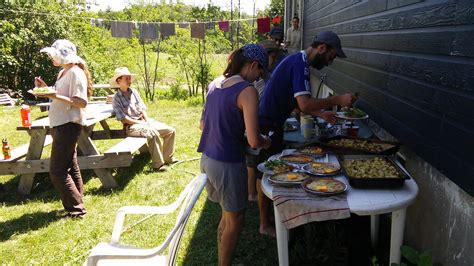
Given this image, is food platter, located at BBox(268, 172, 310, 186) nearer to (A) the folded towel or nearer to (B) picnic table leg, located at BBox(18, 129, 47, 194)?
(A) the folded towel

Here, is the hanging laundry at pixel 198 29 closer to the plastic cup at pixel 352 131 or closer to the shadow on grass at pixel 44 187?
the shadow on grass at pixel 44 187

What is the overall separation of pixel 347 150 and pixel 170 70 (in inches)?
493

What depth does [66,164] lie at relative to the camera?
3.88 meters

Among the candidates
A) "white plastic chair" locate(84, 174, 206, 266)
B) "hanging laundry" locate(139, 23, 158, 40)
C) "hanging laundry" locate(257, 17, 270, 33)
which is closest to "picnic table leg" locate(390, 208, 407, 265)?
"white plastic chair" locate(84, 174, 206, 266)

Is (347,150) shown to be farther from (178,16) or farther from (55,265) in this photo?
(178,16)

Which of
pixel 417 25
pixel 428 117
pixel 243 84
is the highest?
pixel 417 25

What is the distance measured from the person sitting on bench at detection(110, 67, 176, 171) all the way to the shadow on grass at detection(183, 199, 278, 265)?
1.82m

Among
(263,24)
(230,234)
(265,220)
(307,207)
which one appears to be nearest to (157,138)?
(265,220)

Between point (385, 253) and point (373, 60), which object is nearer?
point (385, 253)

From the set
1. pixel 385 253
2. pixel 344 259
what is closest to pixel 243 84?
pixel 344 259

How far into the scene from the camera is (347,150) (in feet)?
8.91

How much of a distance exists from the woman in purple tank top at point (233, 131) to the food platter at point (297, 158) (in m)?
0.31

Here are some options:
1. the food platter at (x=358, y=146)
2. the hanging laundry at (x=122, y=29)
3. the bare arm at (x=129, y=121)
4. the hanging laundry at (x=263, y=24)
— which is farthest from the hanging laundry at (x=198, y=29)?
the food platter at (x=358, y=146)

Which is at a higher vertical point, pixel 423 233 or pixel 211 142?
pixel 211 142
